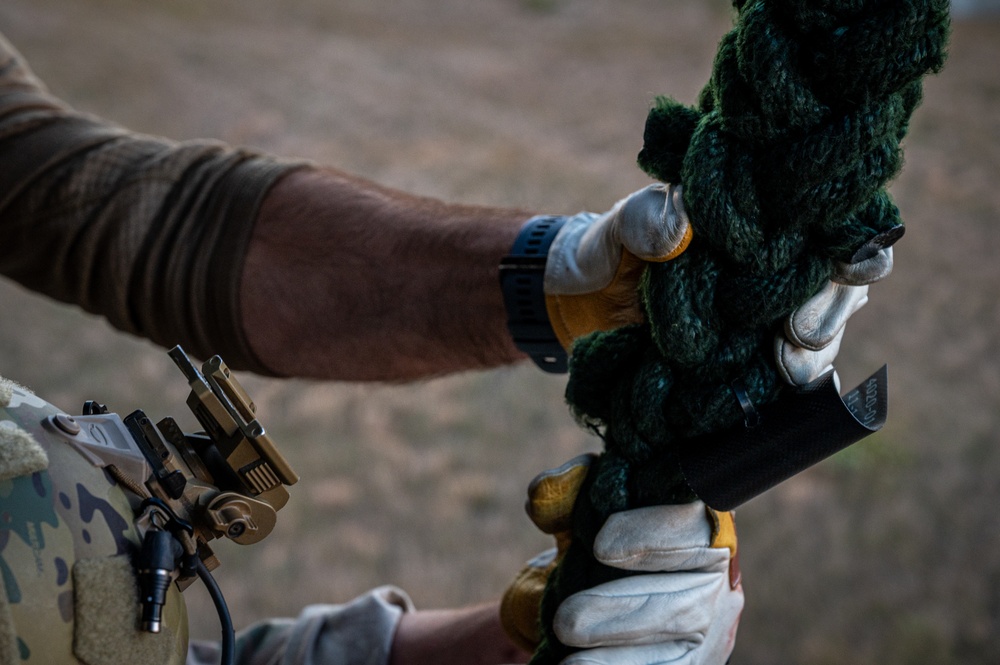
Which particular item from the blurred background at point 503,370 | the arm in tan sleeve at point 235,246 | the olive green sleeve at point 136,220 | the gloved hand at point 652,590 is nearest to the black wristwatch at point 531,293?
the arm in tan sleeve at point 235,246

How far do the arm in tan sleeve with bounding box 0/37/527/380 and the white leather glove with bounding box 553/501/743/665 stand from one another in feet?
1.36

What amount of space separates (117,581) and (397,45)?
395 cm

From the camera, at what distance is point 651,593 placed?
30.5 inches

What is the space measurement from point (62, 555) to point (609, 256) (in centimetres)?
50

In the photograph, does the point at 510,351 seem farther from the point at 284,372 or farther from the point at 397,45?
the point at 397,45

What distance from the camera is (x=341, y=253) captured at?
1.19m

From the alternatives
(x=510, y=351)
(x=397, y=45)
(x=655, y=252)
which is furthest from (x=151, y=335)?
(x=397, y=45)

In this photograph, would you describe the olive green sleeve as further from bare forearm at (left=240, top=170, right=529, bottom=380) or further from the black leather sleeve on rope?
the black leather sleeve on rope

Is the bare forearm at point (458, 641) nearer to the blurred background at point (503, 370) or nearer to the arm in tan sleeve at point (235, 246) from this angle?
the arm in tan sleeve at point (235, 246)

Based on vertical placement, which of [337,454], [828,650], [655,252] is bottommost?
[337,454]

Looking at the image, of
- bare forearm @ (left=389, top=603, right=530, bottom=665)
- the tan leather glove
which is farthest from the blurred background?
the tan leather glove

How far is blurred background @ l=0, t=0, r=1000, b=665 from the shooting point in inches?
82.4

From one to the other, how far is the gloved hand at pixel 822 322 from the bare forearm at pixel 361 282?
44cm

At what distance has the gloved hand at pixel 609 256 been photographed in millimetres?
724
